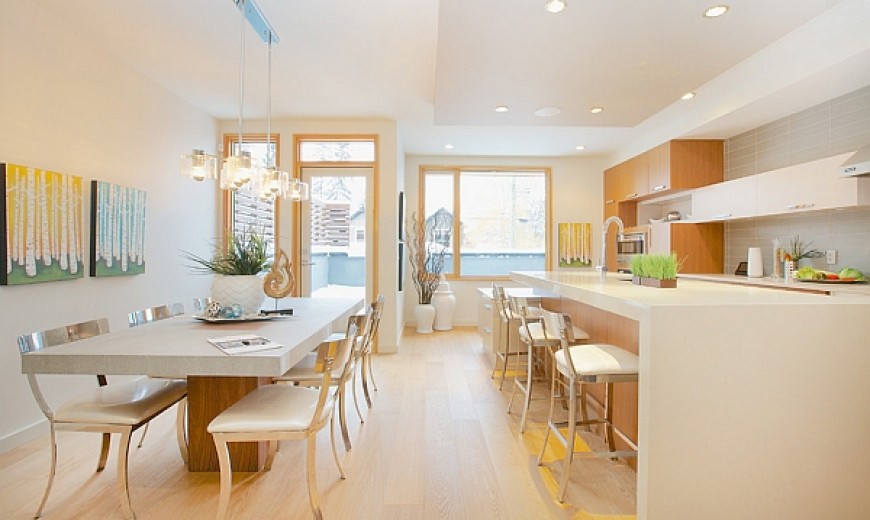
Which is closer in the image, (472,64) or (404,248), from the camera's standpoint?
(472,64)

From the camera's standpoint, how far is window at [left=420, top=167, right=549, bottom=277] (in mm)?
7375

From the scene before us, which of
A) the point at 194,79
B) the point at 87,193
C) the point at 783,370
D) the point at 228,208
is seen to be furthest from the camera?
the point at 228,208

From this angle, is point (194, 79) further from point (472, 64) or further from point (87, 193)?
point (472, 64)

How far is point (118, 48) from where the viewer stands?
11.8ft

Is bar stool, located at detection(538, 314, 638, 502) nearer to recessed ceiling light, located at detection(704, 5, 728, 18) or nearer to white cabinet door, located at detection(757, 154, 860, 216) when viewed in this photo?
recessed ceiling light, located at detection(704, 5, 728, 18)

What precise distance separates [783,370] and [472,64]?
7.86 feet

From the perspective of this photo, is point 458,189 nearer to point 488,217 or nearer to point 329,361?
point 488,217

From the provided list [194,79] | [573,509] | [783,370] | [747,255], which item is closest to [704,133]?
[747,255]

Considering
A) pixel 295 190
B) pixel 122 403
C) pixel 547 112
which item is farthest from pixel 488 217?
pixel 122 403

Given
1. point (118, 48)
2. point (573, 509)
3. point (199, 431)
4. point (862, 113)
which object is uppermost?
point (118, 48)

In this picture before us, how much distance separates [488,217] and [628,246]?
2.18m

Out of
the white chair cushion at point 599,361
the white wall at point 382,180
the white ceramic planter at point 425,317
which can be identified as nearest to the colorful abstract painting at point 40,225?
the white wall at point 382,180

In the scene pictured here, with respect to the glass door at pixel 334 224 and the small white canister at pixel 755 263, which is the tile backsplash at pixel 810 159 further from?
the glass door at pixel 334 224

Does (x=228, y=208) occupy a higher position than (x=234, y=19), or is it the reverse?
(x=234, y=19)
